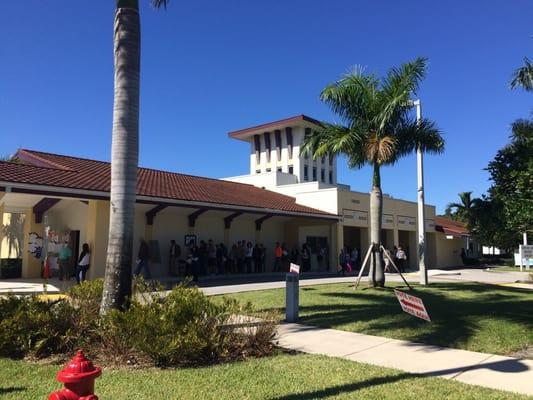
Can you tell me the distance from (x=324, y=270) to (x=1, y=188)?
1929 cm

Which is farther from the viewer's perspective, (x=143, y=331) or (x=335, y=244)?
(x=335, y=244)

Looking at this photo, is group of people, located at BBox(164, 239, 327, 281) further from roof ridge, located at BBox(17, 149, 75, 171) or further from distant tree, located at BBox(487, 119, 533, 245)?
distant tree, located at BBox(487, 119, 533, 245)

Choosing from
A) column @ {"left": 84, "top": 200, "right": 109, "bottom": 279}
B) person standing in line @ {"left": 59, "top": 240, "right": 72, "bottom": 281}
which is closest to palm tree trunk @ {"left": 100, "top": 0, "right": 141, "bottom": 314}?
column @ {"left": 84, "top": 200, "right": 109, "bottom": 279}

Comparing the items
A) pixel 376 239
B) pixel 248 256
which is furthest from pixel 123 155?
pixel 248 256

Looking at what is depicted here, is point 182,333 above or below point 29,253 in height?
below

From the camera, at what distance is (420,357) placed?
24.0 feet

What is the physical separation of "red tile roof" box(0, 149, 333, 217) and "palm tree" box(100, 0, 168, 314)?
8415mm

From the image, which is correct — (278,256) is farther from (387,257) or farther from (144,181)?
(387,257)

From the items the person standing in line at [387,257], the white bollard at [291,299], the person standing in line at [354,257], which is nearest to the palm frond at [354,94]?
the person standing in line at [387,257]

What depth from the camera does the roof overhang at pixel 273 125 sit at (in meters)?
51.2

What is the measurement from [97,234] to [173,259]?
434cm

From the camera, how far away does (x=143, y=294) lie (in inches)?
330

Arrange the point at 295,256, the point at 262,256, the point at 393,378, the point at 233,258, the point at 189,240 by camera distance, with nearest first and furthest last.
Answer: the point at 393,378
the point at 189,240
the point at 233,258
the point at 262,256
the point at 295,256

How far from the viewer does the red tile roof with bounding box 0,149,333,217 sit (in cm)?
1653
